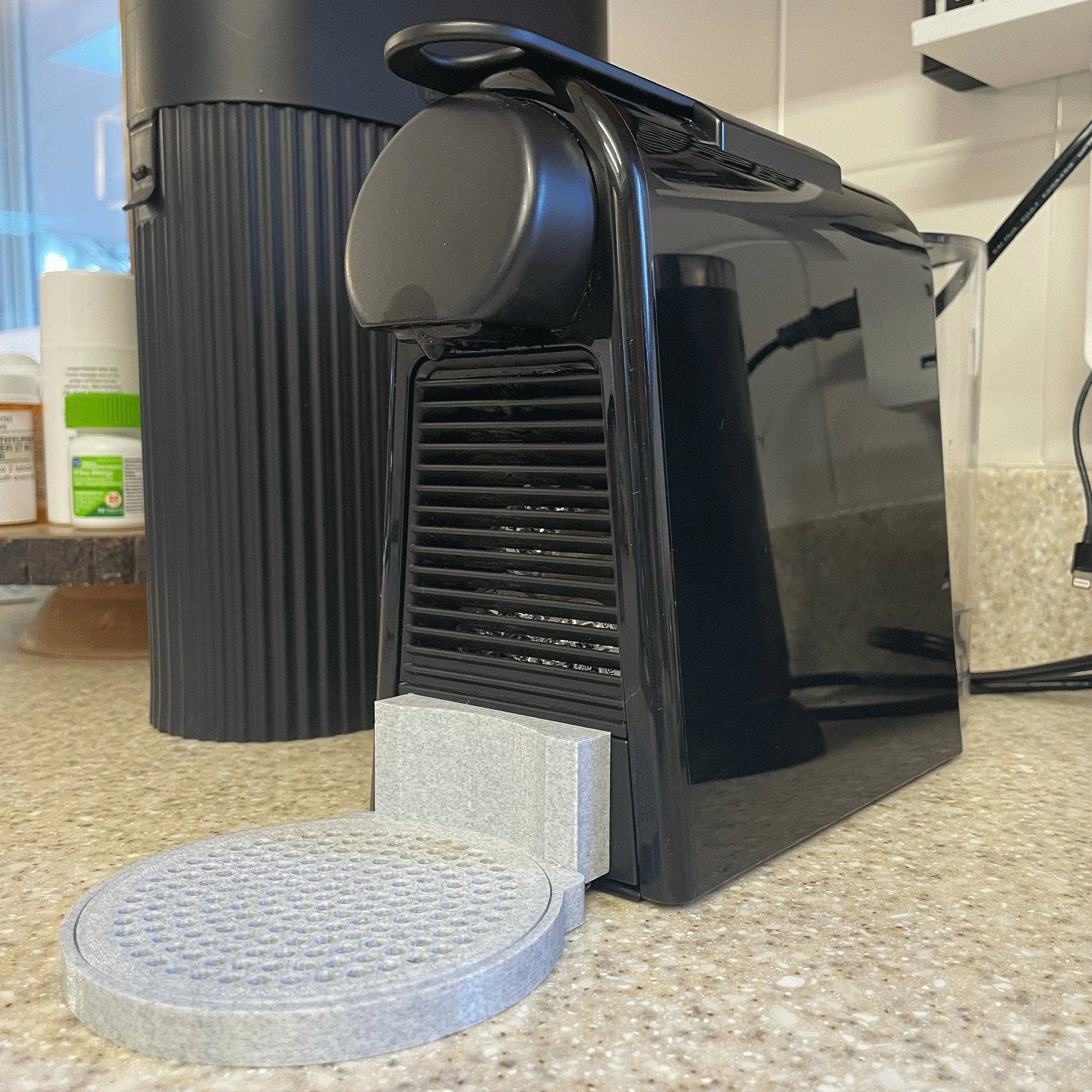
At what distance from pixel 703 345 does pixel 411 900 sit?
234mm

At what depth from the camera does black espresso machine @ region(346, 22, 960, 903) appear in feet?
1.31

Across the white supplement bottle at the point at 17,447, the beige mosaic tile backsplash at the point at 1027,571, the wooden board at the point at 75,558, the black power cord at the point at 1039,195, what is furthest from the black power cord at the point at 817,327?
the white supplement bottle at the point at 17,447

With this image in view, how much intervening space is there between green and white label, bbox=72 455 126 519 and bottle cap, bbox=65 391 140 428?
0.03 metres

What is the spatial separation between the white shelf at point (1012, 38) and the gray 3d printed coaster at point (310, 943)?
1.82 ft

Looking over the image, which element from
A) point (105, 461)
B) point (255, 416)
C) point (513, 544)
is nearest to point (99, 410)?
point (105, 461)

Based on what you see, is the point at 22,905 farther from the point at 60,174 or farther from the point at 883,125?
the point at 60,174

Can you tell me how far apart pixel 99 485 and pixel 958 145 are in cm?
68

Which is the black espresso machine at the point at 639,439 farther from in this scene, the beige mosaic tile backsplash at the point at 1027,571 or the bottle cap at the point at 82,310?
the bottle cap at the point at 82,310

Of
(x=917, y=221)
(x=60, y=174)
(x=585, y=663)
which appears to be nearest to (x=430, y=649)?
(x=585, y=663)

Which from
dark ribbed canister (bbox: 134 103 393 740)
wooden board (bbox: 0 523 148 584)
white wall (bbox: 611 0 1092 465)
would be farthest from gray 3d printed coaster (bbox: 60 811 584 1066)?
white wall (bbox: 611 0 1092 465)

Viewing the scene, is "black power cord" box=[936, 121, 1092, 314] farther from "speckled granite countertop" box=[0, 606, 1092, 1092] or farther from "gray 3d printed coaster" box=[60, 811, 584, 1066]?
"gray 3d printed coaster" box=[60, 811, 584, 1066]

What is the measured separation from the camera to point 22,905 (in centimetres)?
42

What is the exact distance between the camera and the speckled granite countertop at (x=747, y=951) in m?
0.31

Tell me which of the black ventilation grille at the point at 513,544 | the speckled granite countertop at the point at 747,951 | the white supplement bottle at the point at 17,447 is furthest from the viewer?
the white supplement bottle at the point at 17,447
